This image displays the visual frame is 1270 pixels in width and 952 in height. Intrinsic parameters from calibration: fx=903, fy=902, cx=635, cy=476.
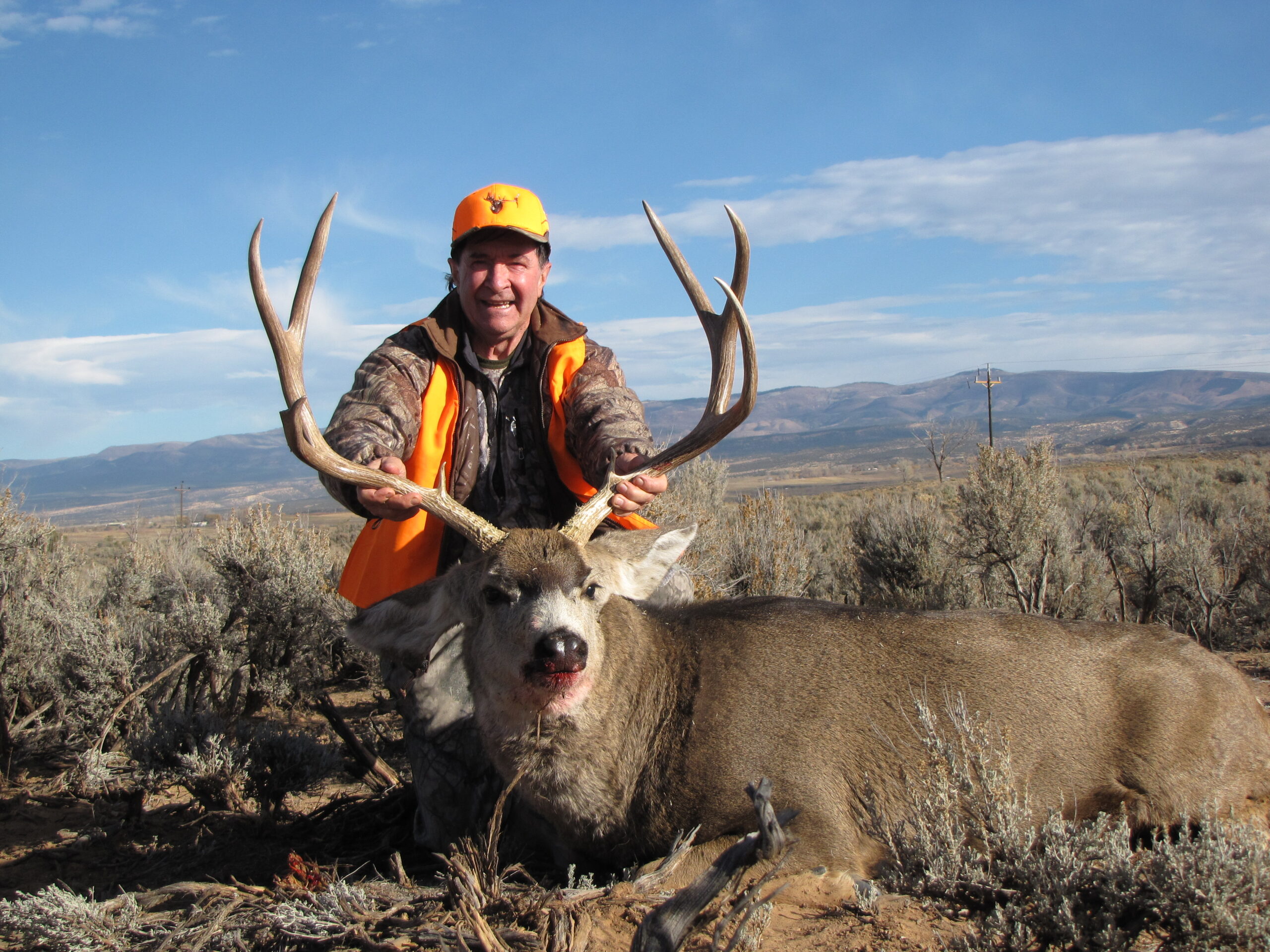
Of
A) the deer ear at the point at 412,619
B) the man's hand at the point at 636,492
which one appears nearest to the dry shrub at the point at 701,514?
the man's hand at the point at 636,492

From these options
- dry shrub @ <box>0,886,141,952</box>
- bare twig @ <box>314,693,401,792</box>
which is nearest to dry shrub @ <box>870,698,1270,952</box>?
dry shrub @ <box>0,886,141,952</box>

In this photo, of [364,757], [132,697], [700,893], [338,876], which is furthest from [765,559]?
[700,893]

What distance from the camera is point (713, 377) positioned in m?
4.11

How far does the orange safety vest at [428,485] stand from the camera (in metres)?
4.43

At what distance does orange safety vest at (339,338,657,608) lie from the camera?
14.5 ft

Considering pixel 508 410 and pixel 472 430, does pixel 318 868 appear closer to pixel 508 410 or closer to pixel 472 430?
pixel 472 430

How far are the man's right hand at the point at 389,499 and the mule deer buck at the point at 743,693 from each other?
0.06 metres

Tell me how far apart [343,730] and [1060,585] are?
22.7 feet

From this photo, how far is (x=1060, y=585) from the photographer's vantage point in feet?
28.9

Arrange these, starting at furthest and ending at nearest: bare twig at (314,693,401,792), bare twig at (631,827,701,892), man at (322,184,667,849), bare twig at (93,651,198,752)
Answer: bare twig at (93,651,198,752) → bare twig at (314,693,401,792) → man at (322,184,667,849) → bare twig at (631,827,701,892)

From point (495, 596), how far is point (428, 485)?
3.97 feet

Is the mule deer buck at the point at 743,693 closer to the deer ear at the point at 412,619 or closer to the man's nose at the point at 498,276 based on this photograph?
the deer ear at the point at 412,619

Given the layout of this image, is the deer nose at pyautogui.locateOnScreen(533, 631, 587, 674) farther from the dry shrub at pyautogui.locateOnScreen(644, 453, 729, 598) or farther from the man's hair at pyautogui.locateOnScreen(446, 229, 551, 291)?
the man's hair at pyautogui.locateOnScreen(446, 229, 551, 291)

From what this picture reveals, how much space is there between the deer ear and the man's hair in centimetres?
188
